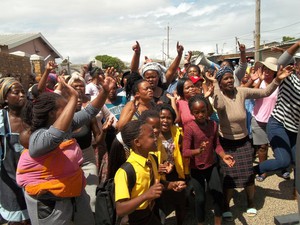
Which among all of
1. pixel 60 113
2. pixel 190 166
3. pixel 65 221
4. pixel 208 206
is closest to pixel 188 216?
pixel 208 206

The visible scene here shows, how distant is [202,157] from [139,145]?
1197 mm

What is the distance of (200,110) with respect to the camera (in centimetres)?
324

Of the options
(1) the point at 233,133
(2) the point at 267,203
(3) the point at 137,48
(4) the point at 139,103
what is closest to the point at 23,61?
(3) the point at 137,48

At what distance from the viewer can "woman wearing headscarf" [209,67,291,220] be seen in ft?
11.8

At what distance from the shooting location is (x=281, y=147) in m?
3.78

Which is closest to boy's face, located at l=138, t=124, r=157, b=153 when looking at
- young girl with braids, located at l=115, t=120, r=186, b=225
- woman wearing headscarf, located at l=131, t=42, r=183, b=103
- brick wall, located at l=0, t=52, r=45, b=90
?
young girl with braids, located at l=115, t=120, r=186, b=225

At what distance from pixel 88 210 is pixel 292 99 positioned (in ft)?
9.42

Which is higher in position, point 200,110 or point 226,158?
point 200,110

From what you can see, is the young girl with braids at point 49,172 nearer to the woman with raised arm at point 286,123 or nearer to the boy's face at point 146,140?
the boy's face at point 146,140

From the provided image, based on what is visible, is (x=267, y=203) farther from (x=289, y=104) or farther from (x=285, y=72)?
(x=285, y=72)

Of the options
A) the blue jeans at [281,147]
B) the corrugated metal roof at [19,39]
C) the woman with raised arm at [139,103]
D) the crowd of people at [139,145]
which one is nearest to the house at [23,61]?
the corrugated metal roof at [19,39]

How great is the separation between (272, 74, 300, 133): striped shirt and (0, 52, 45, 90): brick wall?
19.4 feet

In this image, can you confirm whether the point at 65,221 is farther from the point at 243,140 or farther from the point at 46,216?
the point at 243,140

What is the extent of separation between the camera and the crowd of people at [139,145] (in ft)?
6.84
